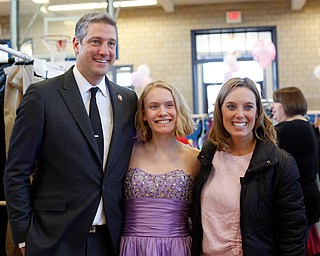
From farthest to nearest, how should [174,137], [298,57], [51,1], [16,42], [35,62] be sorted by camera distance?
[298,57]
[51,1]
[16,42]
[35,62]
[174,137]

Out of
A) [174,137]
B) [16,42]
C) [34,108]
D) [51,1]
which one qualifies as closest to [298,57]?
[51,1]

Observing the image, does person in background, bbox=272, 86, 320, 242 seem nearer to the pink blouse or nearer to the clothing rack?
the pink blouse

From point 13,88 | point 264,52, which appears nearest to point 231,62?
point 264,52

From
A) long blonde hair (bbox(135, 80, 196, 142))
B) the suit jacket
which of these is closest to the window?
long blonde hair (bbox(135, 80, 196, 142))

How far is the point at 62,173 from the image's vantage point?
1.96 m

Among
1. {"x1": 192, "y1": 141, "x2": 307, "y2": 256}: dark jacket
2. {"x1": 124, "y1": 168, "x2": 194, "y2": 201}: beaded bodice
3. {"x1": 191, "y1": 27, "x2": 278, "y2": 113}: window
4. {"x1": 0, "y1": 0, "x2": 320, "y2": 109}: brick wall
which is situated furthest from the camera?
{"x1": 191, "y1": 27, "x2": 278, "y2": 113}: window

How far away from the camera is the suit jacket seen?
1937 mm

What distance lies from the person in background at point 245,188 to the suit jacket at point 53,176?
46 centimetres

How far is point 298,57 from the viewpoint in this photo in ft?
29.9

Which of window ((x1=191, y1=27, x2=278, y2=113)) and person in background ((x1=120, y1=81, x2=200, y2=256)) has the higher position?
window ((x1=191, y1=27, x2=278, y2=113))

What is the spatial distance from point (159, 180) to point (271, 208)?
1.71 ft

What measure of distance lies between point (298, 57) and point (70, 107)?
7.86 meters

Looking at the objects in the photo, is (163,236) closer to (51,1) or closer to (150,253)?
(150,253)

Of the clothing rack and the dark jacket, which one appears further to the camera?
the clothing rack
